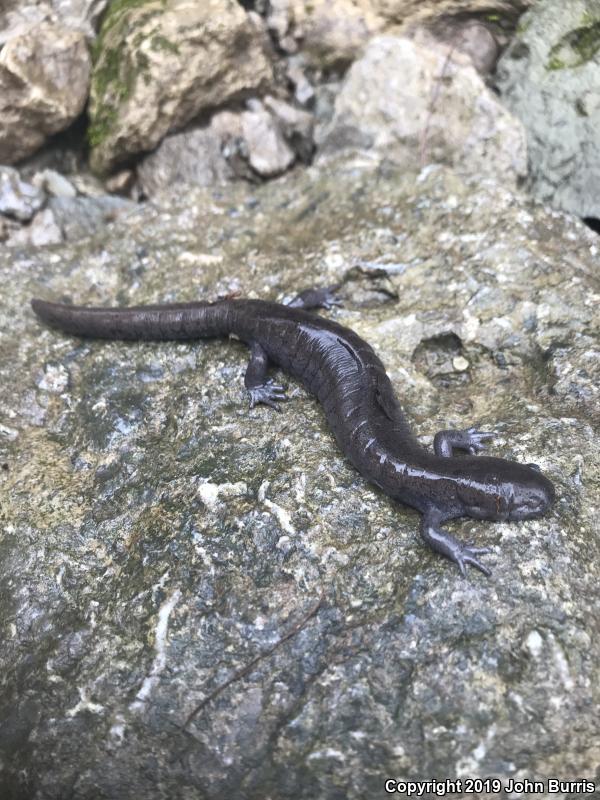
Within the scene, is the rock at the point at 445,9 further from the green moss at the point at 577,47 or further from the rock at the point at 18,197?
the rock at the point at 18,197

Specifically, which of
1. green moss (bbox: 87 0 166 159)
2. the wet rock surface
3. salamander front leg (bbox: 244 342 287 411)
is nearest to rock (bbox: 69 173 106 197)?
green moss (bbox: 87 0 166 159)

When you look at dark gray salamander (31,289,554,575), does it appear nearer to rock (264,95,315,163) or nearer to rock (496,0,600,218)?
rock (264,95,315,163)

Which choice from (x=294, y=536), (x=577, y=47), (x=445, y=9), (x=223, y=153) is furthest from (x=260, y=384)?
(x=445, y=9)

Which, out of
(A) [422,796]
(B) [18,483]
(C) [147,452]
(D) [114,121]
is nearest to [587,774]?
(A) [422,796]

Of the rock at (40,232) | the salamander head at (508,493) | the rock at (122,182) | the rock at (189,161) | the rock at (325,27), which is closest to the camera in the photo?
the salamander head at (508,493)

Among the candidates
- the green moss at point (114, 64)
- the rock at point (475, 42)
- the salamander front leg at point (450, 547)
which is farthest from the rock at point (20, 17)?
the salamander front leg at point (450, 547)

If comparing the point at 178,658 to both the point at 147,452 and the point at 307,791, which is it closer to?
the point at 307,791
